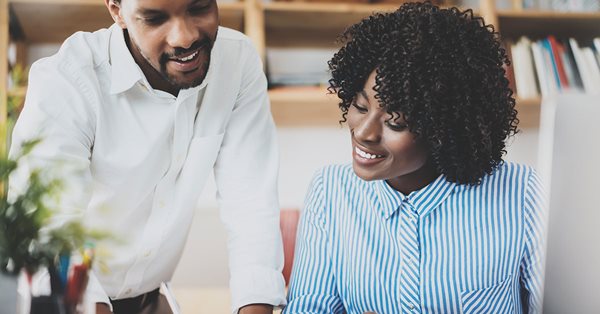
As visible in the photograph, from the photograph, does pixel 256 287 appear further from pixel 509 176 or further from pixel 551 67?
pixel 551 67

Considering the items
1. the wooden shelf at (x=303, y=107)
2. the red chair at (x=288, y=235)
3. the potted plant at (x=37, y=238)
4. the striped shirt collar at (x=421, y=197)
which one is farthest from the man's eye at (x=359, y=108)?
the wooden shelf at (x=303, y=107)

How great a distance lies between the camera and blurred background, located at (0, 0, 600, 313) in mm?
2082

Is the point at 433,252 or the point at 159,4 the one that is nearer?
the point at 159,4

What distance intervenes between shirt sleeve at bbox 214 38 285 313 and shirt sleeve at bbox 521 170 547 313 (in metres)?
0.49

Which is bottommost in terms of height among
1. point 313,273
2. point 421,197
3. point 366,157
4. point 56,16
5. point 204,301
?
point 204,301

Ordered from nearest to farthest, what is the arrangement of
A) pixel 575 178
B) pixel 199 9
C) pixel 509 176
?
1. pixel 575 178
2. pixel 199 9
3. pixel 509 176

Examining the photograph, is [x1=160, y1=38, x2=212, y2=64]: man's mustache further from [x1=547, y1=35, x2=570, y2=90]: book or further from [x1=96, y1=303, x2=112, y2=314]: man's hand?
[x1=547, y1=35, x2=570, y2=90]: book

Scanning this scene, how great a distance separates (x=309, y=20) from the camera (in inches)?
92.1

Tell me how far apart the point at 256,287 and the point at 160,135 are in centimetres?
37

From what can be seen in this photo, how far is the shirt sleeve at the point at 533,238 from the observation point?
1.15 m

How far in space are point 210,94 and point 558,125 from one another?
0.75 m

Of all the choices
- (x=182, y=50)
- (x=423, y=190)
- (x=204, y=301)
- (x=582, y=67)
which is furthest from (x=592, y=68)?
(x=182, y=50)

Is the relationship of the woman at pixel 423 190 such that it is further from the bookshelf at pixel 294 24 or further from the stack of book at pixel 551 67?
the stack of book at pixel 551 67

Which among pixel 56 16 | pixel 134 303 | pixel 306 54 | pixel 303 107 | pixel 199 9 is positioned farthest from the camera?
pixel 306 54
